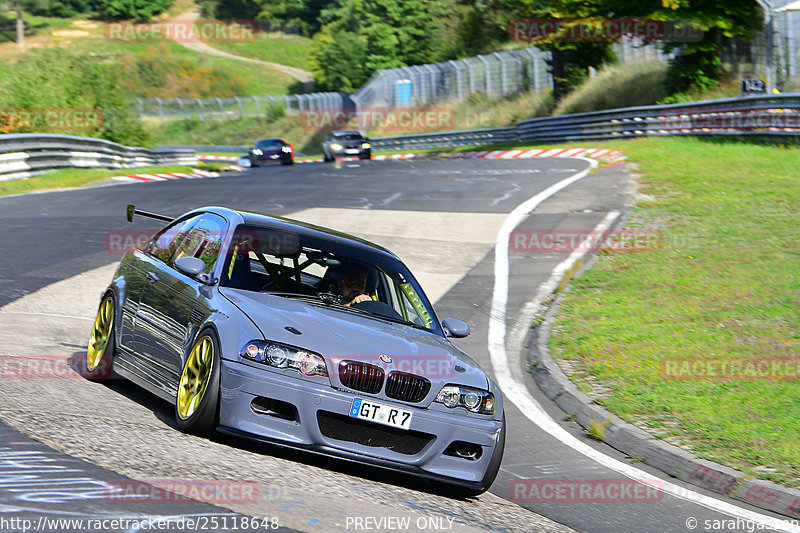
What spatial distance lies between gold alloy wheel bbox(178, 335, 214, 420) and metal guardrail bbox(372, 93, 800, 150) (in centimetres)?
2238

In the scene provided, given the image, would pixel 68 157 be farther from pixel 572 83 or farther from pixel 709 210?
pixel 572 83

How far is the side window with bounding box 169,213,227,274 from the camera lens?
7.59 m

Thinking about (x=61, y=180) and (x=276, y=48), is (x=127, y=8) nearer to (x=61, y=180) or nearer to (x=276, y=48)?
(x=276, y=48)

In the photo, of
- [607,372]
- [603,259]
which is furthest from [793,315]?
[603,259]

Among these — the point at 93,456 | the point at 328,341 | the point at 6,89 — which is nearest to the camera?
the point at 93,456

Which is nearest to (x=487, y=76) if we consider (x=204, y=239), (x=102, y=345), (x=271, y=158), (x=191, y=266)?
(x=271, y=158)

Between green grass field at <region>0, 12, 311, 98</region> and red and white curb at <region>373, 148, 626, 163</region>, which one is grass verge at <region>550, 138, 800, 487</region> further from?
green grass field at <region>0, 12, 311, 98</region>

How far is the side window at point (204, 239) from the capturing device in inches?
299

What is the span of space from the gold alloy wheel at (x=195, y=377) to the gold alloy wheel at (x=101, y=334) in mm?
1726

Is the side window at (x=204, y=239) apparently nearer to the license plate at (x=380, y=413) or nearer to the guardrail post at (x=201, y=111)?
the license plate at (x=380, y=413)

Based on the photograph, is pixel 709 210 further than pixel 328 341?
Yes

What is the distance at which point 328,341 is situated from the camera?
641cm

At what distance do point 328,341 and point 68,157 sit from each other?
25.7 m

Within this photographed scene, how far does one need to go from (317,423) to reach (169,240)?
2.87 metres
